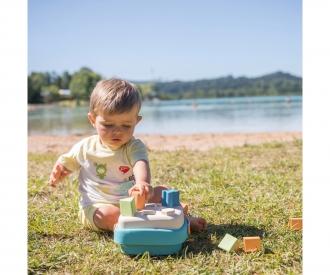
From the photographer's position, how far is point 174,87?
3306cm

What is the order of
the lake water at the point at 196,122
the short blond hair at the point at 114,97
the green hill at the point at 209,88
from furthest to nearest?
the green hill at the point at 209,88 → the lake water at the point at 196,122 → the short blond hair at the point at 114,97

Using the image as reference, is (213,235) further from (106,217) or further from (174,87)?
(174,87)

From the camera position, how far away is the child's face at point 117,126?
5.20 ft

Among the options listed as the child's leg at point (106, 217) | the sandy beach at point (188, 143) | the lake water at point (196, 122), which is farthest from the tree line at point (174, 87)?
the child's leg at point (106, 217)

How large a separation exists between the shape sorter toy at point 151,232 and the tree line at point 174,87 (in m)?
18.7

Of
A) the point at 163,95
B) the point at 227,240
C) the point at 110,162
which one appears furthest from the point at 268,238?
the point at 163,95

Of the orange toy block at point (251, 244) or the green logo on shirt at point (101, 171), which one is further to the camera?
the green logo on shirt at point (101, 171)

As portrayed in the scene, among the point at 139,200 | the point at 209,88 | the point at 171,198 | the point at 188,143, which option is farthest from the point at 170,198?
the point at 209,88

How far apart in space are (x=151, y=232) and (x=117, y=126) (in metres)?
0.42

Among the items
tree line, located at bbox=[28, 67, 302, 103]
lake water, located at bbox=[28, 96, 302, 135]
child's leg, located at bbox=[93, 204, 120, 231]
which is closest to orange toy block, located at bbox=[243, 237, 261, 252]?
child's leg, located at bbox=[93, 204, 120, 231]

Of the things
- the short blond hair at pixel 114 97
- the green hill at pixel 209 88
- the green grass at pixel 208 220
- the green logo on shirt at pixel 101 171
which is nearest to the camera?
the green grass at pixel 208 220

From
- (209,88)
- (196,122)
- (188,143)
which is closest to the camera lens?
(188,143)

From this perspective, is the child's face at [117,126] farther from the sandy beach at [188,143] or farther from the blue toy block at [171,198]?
the sandy beach at [188,143]
